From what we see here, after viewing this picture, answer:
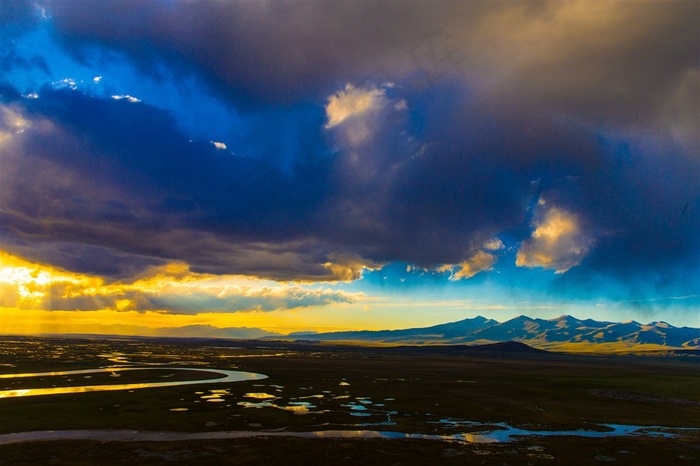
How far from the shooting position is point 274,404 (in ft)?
190

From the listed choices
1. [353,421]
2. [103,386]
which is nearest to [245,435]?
[353,421]

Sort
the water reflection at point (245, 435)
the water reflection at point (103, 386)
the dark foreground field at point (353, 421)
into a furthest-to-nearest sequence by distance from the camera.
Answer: the water reflection at point (103, 386)
the water reflection at point (245, 435)
the dark foreground field at point (353, 421)

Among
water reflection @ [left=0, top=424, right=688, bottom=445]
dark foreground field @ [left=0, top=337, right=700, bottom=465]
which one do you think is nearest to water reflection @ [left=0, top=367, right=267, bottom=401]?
dark foreground field @ [left=0, top=337, right=700, bottom=465]

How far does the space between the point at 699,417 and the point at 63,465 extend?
6901 cm

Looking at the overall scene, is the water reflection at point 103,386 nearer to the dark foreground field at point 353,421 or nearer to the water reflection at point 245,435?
the dark foreground field at point 353,421

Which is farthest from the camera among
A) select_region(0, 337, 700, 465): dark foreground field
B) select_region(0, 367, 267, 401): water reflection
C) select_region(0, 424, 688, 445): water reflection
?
select_region(0, 367, 267, 401): water reflection

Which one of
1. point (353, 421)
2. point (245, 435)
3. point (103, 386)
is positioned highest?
point (245, 435)

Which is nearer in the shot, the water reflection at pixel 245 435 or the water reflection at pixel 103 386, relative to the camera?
the water reflection at pixel 245 435

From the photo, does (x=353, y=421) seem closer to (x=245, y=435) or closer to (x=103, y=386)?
(x=245, y=435)

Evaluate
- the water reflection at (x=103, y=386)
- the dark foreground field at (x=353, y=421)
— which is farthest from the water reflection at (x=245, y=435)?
the water reflection at (x=103, y=386)

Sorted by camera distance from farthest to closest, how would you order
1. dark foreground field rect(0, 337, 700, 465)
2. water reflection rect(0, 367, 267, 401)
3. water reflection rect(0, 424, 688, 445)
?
water reflection rect(0, 367, 267, 401), water reflection rect(0, 424, 688, 445), dark foreground field rect(0, 337, 700, 465)

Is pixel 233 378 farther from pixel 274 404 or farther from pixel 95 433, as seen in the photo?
pixel 95 433

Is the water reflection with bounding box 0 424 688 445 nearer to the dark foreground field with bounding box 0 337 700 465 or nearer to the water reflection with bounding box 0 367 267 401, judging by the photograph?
the dark foreground field with bounding box 0 337 700 465

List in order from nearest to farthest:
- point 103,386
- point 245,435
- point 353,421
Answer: point 245,435, point 353,421, point 103,386
